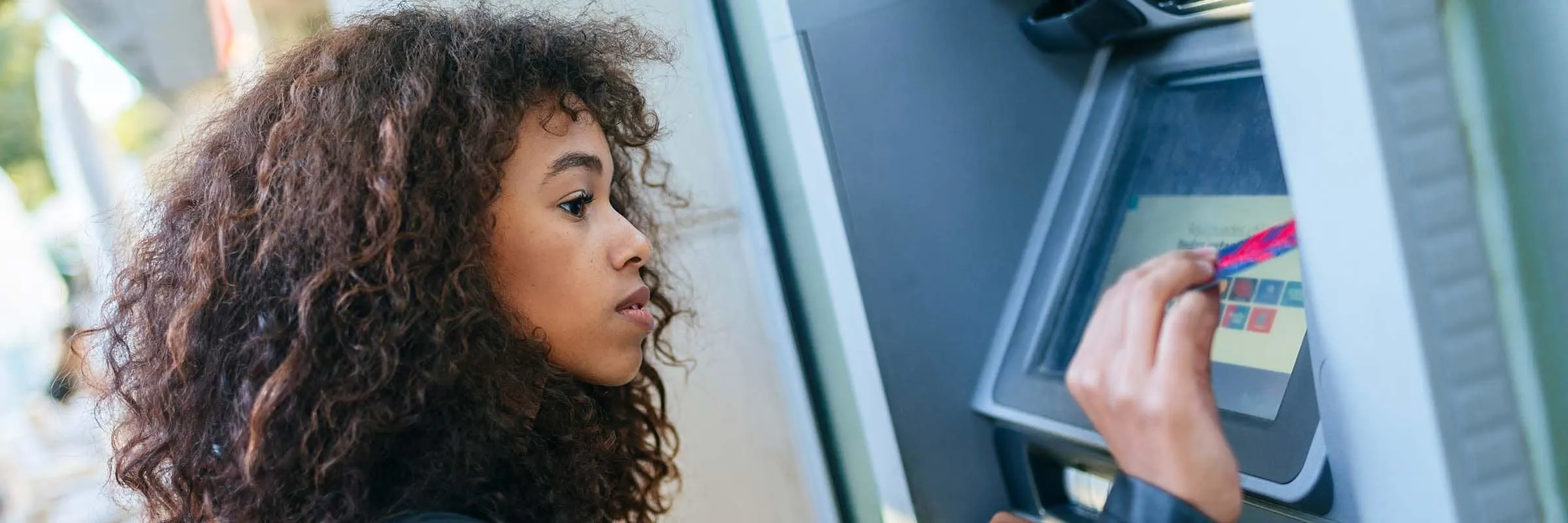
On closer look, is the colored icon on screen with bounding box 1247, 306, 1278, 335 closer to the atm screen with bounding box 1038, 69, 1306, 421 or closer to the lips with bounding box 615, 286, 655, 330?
the atm screen with bounding box 1038, 69, 1306, 421

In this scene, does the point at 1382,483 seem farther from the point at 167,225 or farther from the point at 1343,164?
the point at 167,225

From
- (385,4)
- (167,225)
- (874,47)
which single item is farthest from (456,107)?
(874,47)

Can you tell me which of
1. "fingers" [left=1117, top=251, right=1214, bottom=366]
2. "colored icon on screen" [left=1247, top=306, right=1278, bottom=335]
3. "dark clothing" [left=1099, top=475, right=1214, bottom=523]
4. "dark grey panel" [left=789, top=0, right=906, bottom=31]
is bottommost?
"dark clothing" [left=1099, top=475, right=1214, bottom=523]

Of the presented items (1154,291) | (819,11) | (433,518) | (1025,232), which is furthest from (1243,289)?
(433,518)

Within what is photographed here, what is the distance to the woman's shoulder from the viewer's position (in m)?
1.00

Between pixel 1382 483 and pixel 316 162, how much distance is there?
1.00m

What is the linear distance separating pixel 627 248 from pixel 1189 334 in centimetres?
57

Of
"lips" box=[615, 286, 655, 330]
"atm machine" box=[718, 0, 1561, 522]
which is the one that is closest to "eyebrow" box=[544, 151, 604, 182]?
"lips" box=[615, 286, 655, 330]

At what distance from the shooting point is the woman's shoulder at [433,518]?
999 mm

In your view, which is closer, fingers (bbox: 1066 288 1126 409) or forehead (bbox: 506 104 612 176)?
fingers (bbox: 1066 288 1126 409)

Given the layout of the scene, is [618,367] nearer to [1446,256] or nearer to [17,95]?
[1446,256]

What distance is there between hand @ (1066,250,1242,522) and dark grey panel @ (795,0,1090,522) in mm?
341

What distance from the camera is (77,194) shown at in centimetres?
322

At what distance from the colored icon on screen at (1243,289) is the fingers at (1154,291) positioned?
14cm
